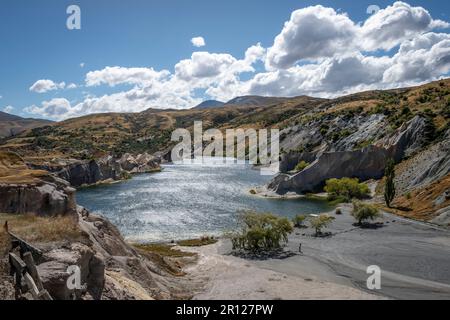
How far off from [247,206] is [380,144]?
47761mm

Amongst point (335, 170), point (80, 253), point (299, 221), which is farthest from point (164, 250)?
point (335, 170)

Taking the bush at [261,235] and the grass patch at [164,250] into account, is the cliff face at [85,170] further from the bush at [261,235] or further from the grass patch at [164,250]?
the bush at [261,235]

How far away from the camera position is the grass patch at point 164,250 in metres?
53.8

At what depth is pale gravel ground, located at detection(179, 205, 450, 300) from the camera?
120 feet

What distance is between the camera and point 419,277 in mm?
42562

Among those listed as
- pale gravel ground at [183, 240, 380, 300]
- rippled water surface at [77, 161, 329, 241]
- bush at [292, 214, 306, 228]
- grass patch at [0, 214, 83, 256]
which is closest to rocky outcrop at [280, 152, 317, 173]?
rippled water surface at [77, 161, 329, 241]

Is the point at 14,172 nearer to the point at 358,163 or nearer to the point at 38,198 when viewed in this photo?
the point at 38,198

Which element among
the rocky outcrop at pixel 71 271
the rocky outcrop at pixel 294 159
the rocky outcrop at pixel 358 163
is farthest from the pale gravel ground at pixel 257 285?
the rocky outcrop at pixel 294 159

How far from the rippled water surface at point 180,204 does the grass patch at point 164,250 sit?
6.01 m

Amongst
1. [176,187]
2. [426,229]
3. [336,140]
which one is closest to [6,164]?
[426,229]

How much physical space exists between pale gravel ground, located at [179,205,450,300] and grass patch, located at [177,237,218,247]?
173cm

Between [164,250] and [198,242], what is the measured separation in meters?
6.98

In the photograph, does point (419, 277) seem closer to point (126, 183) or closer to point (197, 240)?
point (197, 240)

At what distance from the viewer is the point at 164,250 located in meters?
58.1
